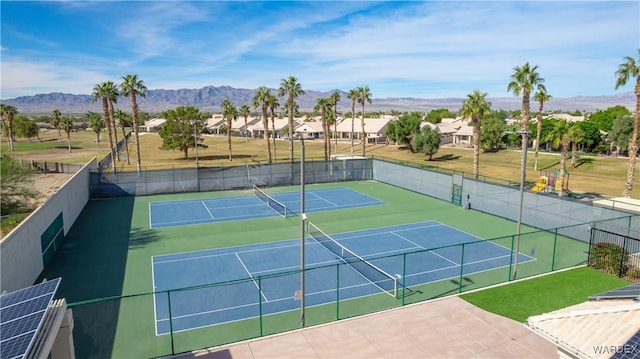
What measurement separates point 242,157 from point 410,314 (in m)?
63.4

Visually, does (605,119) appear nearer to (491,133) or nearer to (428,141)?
(491,133)

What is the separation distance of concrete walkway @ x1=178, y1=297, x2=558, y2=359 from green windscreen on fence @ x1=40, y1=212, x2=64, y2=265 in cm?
1363

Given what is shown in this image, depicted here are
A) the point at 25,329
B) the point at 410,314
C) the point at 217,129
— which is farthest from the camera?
the point at 217,129

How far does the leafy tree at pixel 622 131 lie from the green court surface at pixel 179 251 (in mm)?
50697

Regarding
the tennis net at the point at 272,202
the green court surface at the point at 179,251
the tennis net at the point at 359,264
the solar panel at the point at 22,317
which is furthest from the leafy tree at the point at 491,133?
the solar panel at the point at 22,317

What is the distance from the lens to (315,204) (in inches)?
1516

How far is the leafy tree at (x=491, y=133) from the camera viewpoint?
→ 81.1m

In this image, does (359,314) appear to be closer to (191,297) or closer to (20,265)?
(191,297)

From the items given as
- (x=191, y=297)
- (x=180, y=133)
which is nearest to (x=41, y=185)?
(x=180, y=133)

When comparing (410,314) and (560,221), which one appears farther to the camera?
(560,221)

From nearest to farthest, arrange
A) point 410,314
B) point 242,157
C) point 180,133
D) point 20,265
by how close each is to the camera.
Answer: point 410,314 < point 20,265 < point 180,133 < point 242,157

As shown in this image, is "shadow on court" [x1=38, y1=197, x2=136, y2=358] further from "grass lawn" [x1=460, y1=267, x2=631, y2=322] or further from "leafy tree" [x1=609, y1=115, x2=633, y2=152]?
"leafy tree" [x1=609, y1=115, x2=633, y2=152]

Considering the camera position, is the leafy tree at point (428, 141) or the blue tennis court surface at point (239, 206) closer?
the blue tennis court surface at point (239, 206)

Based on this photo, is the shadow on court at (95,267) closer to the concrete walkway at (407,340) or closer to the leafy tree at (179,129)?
the concrete walkway at (407,340)
